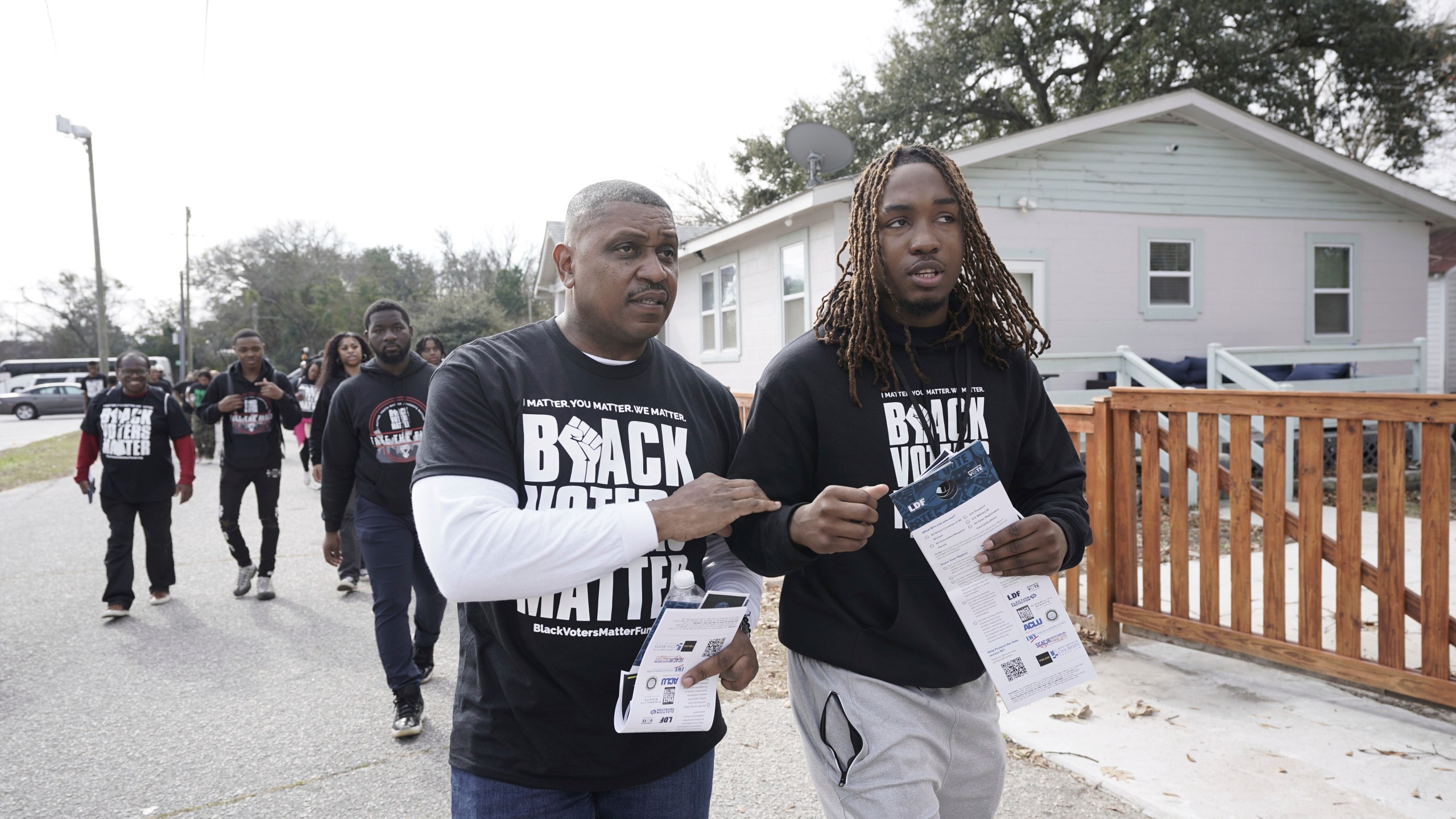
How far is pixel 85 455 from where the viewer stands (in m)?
7.33

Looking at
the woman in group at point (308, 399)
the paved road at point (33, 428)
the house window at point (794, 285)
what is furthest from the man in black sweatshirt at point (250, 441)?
the paved road at point (33, 428)

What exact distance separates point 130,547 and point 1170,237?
13458 millimetres

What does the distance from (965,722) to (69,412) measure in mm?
53404

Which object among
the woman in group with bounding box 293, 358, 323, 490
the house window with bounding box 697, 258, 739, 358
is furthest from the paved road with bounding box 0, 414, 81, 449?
the house window with bounding box 697, 258, 739, 358

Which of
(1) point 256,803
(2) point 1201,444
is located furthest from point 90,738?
(2) point 1201,444

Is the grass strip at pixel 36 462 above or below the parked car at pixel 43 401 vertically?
below

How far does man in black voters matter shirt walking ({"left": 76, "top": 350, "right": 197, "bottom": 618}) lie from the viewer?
6.80 m

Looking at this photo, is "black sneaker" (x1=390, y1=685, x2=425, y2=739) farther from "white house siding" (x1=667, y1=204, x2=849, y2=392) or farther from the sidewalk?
"white house siding" (x1=667, y1=204, x2=849, y2=392)

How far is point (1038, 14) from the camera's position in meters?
23.7

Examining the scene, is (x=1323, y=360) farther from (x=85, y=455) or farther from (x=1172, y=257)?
(x=85, y=455)

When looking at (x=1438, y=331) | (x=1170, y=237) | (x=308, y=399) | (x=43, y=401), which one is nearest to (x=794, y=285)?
(x=1170, y=237)

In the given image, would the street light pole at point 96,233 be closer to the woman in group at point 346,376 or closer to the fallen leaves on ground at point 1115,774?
the woman in group at point 346,376

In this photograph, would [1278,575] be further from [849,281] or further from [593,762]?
[593,762]

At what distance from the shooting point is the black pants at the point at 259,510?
24.4 ft
